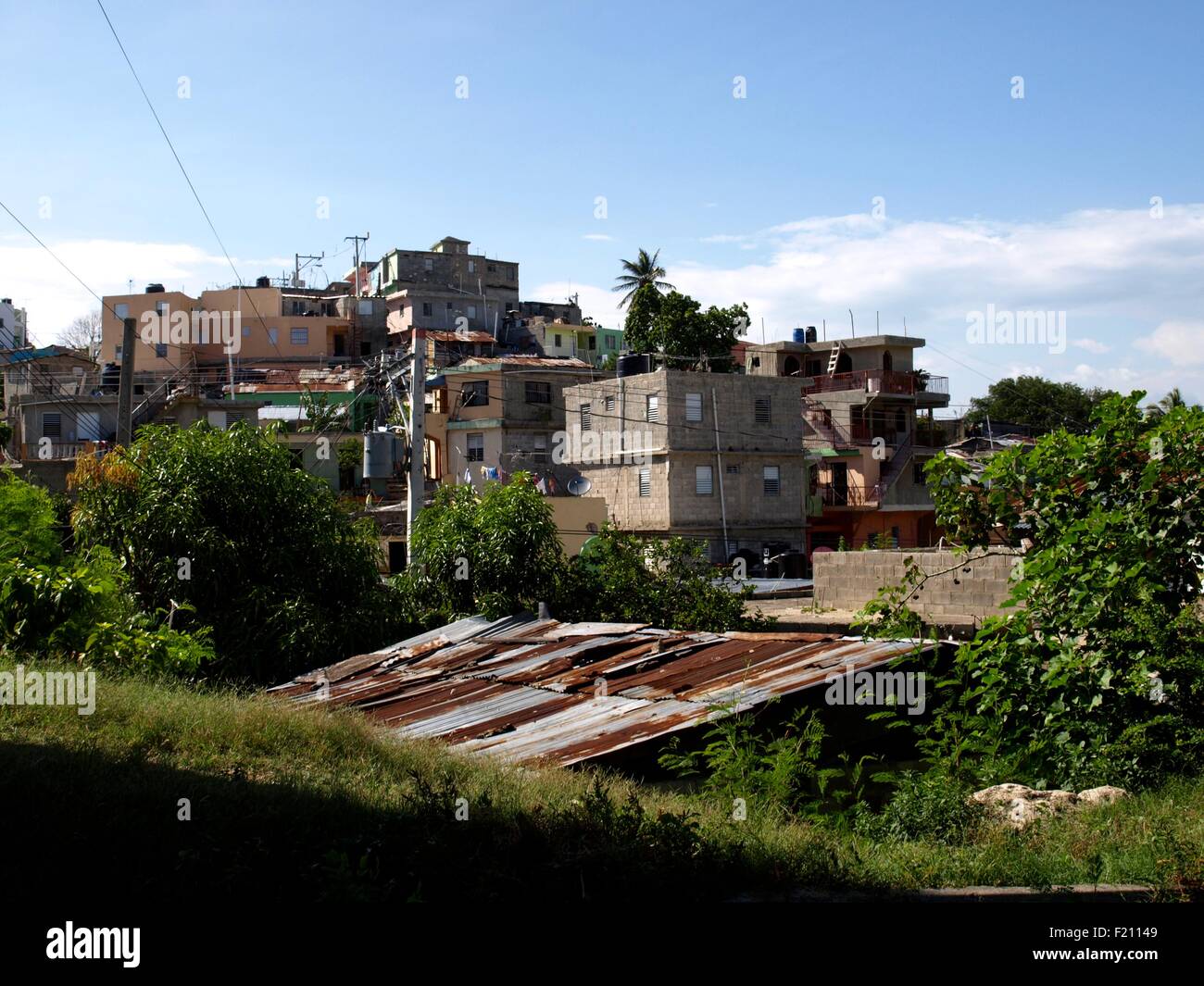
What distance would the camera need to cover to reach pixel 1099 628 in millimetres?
11445

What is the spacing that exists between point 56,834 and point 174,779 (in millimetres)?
→ 1400

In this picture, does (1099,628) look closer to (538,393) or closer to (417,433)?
(417,433)

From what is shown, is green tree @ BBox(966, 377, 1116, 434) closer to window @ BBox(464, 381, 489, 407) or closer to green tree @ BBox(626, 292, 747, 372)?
green tree @ BBox(626, 292, 747, 372)

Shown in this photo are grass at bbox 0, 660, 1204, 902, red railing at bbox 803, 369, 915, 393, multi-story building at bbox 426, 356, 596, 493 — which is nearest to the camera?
grass at bbox 0, 660, 1204, 902

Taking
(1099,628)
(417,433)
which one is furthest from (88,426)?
(1099,628)

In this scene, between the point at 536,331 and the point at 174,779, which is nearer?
the point at 174,779

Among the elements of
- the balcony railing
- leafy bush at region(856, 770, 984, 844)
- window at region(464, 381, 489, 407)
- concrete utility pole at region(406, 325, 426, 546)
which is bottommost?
leafy bush at region(856, 770, 984, 844)

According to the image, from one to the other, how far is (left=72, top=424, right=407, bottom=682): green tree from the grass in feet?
27.9

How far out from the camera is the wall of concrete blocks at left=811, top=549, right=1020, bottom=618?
67.9 ft

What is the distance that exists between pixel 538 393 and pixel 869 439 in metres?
18.0

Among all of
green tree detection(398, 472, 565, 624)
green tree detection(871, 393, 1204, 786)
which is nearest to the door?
green tree detection(398, 472, 565, 624)
